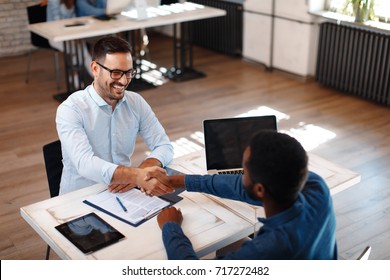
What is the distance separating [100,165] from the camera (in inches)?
95.3

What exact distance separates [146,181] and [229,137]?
46 centimetres

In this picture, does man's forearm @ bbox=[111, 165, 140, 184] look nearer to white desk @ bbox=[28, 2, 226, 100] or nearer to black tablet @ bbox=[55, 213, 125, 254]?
black tablet @ bbox=[55, 213, 125, 254]

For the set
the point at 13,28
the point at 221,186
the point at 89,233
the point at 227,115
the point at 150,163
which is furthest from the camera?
the point at 13,28

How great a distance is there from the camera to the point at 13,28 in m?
7.10

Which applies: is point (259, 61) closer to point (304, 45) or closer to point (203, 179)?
point (304, 45)

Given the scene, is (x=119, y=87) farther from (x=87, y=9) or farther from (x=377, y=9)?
(x=377, y=9)

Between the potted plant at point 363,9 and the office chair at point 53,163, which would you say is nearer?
the office chair at point 53,163

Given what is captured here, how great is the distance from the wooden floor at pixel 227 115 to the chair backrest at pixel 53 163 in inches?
22.4

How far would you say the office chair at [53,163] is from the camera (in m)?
2.71

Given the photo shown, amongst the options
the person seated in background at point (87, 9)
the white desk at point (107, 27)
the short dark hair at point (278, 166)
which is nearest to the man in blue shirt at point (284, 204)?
the short dark hair at point (278, 166)

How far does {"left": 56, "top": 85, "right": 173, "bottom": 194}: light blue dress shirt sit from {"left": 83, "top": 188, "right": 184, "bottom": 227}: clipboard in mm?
102

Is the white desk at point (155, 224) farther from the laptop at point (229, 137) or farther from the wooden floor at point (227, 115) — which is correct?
the wooden floor at point (227, 115)

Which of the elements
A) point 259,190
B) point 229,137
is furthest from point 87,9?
point 259,190

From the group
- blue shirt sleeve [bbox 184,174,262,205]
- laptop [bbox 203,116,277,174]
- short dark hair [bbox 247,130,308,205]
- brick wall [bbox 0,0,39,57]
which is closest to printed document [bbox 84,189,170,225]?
blue shirt sleeve [bbox 184,174,262,205]
